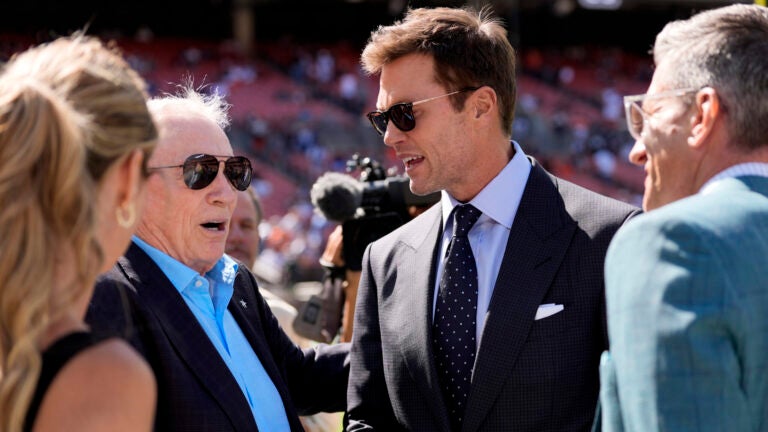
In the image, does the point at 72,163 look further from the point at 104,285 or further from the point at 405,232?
the point at 405,232

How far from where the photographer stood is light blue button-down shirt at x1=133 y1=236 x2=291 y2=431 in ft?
8.20

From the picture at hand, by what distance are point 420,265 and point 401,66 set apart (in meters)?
0.66

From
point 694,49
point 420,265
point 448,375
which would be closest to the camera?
point 694,49

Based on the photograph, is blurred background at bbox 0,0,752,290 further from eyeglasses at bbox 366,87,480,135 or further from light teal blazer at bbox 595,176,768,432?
light teal blazer at bbox 595,176,768,432

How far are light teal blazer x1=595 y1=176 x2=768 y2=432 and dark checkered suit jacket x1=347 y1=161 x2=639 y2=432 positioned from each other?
79 centimetres

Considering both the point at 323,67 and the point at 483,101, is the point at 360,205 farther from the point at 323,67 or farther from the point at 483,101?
the point at 323,67

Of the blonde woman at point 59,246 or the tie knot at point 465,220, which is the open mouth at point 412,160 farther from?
the blonde woman at point 59,246

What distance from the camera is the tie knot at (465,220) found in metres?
2.76

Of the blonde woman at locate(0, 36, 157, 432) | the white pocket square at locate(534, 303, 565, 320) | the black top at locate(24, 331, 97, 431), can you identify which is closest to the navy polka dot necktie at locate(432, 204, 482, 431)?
the white pocket square at locate(534, 303, 565, 320)

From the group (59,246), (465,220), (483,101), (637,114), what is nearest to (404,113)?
(483,101)

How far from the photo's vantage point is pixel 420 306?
2.70 m

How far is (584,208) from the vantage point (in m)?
2.67

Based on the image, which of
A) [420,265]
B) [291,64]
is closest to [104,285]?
[420,265]

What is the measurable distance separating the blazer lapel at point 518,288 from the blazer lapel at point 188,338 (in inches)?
25.2
